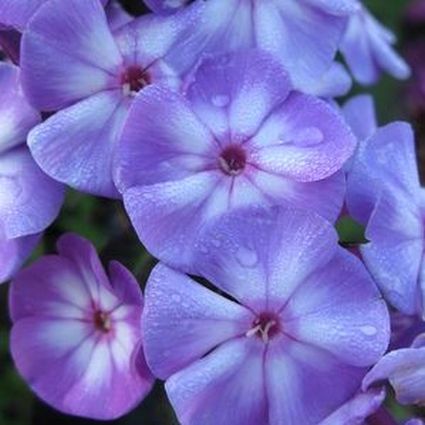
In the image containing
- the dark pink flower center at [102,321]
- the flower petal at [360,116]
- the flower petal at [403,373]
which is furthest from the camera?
the flower petal at [360,116]

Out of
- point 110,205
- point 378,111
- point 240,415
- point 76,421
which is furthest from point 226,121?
point 378,111

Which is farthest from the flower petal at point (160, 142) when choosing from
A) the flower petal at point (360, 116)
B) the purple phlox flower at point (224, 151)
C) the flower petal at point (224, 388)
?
the flower petal at point (360, 116)

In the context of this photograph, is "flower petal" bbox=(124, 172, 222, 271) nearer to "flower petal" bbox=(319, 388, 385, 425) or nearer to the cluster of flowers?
the cluster of flowers

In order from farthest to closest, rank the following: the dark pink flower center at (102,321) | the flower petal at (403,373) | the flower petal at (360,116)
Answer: the flower petal at (360,116) → the dark pink flower center at (102,321) → the flower petal at (403,373)

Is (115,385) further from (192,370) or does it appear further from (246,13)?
(246,13)

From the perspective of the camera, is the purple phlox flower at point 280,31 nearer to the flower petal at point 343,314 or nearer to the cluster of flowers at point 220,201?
the cluster of flowers at point 220,201

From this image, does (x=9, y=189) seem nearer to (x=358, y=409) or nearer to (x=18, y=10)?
(x=18, y=10)

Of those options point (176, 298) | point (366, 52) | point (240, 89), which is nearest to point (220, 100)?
point (240, 89)
